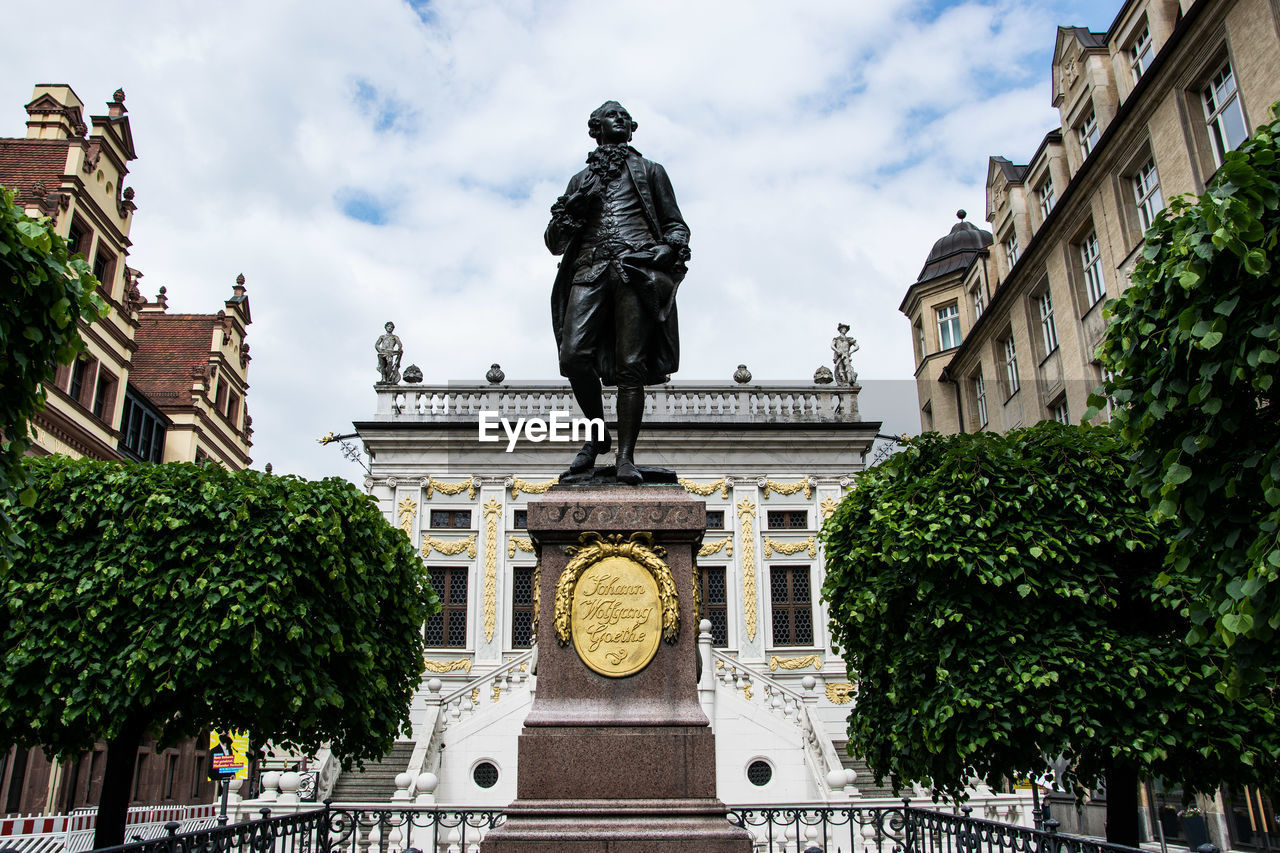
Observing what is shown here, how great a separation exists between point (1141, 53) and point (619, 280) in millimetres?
20122

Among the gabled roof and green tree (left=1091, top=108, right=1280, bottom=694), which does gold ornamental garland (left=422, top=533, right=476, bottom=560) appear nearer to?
the gabled roof

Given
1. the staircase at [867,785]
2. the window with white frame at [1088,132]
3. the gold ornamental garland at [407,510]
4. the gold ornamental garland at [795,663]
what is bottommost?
the staircase at [867,785]

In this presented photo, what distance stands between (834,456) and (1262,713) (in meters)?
21.1

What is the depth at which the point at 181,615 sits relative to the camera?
12055 millimetres

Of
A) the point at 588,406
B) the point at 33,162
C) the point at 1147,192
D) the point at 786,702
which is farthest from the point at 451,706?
the point at 1147,192

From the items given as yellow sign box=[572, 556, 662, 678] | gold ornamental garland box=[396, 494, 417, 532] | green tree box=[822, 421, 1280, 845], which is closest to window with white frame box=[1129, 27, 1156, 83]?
green tree box=[822, 421, 1280, 845]

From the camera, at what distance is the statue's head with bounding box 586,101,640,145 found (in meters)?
7.60

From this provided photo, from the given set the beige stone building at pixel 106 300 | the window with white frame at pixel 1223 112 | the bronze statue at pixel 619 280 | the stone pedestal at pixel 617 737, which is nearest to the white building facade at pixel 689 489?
the beige stone building at pixel 106 300

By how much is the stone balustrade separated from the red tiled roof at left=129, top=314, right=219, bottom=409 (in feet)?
32.2

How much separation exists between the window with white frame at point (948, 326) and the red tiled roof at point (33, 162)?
28354mm

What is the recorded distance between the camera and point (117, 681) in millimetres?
11891

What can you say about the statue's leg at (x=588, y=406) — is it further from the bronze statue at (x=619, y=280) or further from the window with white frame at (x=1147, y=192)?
the window with white frame at (x=1147, y=192)

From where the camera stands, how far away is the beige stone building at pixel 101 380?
2392 centimetres

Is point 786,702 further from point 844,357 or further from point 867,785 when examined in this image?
point 844,357
